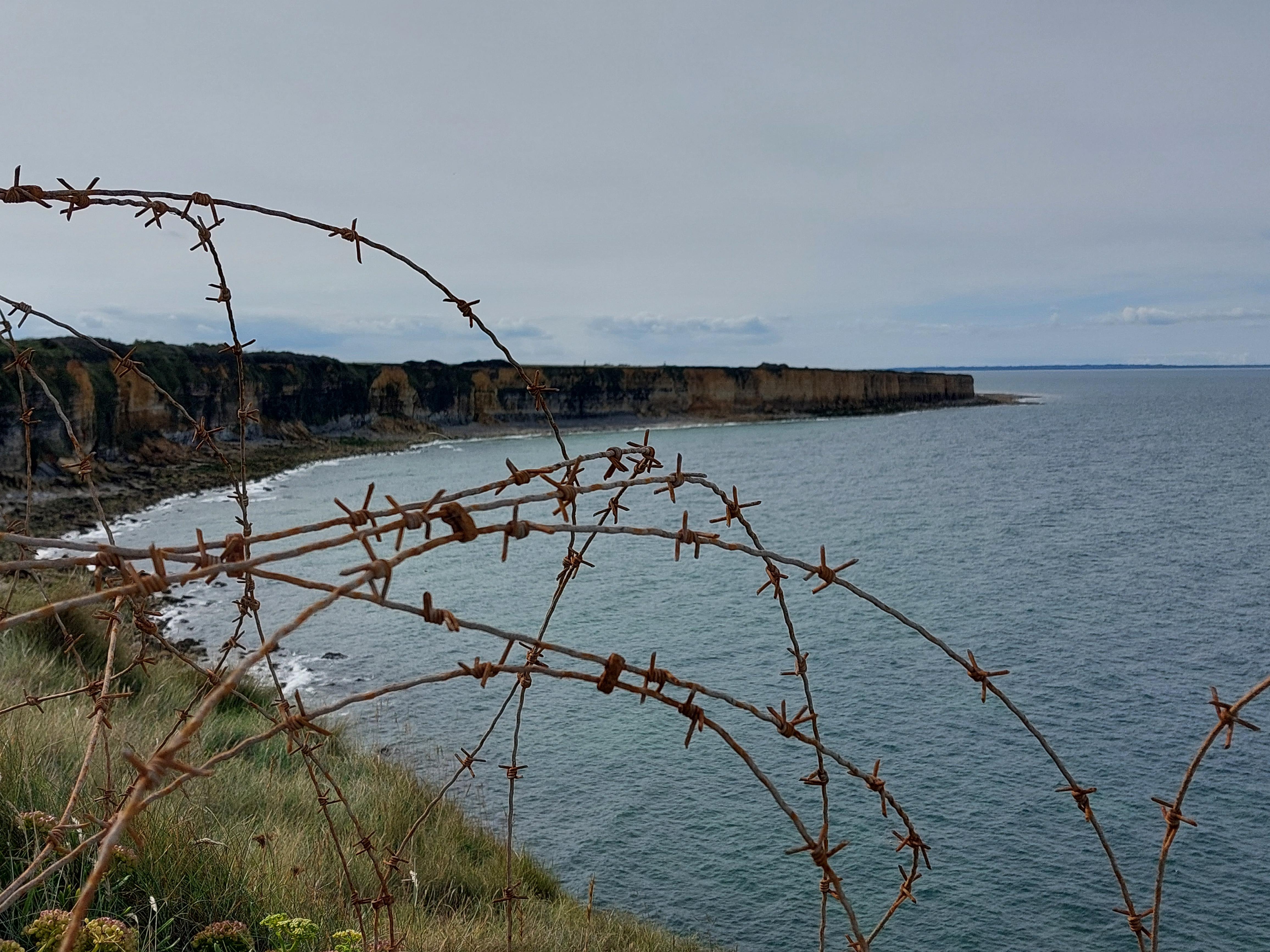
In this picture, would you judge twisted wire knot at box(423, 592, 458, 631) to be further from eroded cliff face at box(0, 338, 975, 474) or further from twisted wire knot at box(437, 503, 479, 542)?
eroded cliff face at box(0, 338, 975, 474)

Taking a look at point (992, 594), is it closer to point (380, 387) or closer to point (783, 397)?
point (380, 387)

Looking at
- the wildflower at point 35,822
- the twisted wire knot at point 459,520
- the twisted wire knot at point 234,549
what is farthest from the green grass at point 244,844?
the twisted wire knot at point 459,520

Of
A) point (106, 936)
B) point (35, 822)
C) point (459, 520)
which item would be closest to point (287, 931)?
point (106, 936)

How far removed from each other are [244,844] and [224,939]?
978 mm

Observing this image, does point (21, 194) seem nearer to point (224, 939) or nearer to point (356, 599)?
point (356, 599)

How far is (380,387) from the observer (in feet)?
180

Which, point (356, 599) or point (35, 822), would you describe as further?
point (35, 822)

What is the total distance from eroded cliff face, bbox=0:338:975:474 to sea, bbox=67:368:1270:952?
16.2 feet

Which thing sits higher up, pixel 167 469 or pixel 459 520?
pixel 459 520

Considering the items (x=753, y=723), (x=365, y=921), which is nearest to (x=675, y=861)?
(x=753, y=723)

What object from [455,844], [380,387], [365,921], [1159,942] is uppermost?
[380,387]

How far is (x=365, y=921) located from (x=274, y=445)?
4464 centimetres

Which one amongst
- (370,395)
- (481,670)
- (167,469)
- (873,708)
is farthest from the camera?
(370,395)

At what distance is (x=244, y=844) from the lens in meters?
3.68
